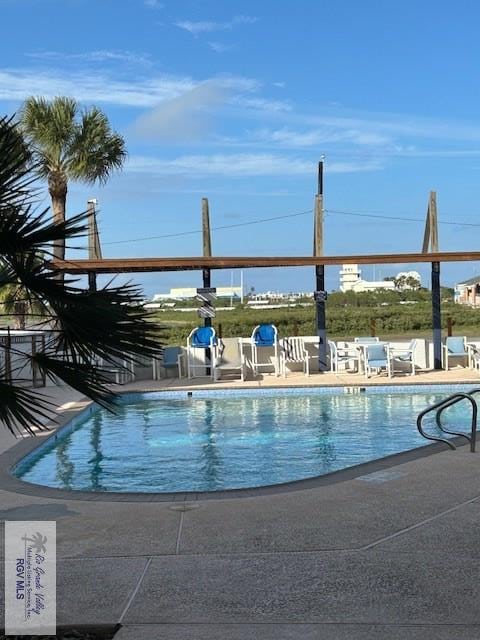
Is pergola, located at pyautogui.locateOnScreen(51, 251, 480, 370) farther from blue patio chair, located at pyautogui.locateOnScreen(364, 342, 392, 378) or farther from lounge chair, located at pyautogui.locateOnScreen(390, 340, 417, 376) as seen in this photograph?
blue patio chair, located at pyautogui.locateOnScreen(364, 342, 392, 378)

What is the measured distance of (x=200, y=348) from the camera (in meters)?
14.9

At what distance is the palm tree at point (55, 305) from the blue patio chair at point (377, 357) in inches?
460

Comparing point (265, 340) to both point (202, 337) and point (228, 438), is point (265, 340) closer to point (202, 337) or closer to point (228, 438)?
point (202, 337)

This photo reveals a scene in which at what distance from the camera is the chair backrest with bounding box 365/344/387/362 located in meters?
14.2

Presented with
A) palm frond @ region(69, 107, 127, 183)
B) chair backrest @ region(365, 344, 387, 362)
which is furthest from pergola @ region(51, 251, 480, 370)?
palm frond @ region(69, 107, 127, 183)

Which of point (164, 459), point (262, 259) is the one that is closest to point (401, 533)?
point (164, 459)

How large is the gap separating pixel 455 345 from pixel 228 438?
7250 mm

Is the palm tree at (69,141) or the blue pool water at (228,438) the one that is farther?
the palm tree at (69,141)

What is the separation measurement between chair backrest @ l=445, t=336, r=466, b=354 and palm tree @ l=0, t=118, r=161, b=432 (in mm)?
13013

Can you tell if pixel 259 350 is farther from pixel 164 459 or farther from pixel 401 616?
Answer: pixel 401 616

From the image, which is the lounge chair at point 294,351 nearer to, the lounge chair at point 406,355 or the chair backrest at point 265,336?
the chair backrest at point 265,336

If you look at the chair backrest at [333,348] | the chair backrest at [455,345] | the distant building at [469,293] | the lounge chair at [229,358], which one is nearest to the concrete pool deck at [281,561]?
the lounge chair at [229,358]

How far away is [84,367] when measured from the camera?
284 centimetres

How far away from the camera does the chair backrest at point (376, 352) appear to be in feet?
46.6
